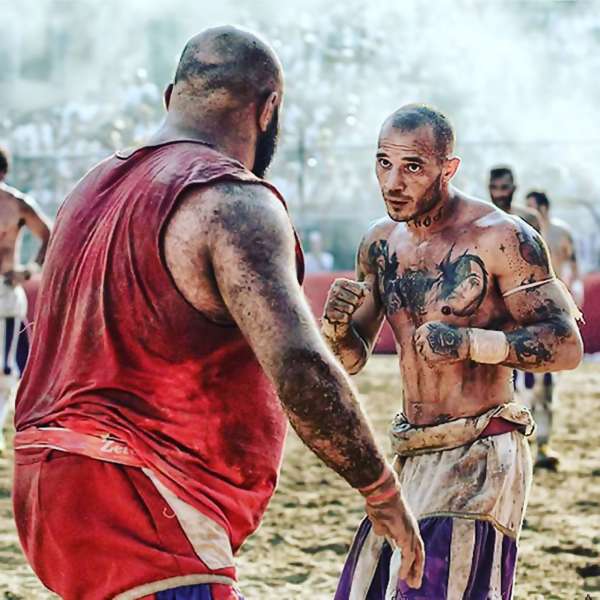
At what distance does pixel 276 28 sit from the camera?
2869 centimetres

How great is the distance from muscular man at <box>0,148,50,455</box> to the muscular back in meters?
5.10

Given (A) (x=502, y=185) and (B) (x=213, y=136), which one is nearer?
(B) (x=213, y=136)

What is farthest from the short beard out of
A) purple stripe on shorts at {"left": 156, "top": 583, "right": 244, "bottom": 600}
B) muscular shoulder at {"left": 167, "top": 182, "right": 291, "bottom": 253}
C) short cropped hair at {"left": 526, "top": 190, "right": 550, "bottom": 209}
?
short cropped hair at {"left": 526, "top": 190, "right": 550, "bottom": 209}

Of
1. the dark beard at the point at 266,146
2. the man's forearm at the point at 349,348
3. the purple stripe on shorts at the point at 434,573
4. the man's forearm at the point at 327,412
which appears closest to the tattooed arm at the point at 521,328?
the man's forearm at the point at 349,348

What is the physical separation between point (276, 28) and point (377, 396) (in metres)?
18.4

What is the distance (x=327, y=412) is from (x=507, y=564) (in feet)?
4.92

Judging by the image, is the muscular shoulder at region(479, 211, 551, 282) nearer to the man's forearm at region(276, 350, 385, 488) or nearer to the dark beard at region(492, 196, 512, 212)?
the man's forearm at region(276, 350, 385, 488)

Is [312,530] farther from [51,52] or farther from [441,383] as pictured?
[51,52]

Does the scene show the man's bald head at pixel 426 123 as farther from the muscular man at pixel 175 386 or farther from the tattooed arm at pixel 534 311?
the muscular man at pixel 175 386

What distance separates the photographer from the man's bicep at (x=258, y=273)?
91.0 inches

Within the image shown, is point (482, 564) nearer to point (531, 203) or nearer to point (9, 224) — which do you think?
point (9, 224)

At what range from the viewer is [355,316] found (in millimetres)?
3900

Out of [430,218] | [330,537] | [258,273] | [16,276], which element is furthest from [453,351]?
[16,276]

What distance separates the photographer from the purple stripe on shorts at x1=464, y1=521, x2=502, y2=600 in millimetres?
3535
